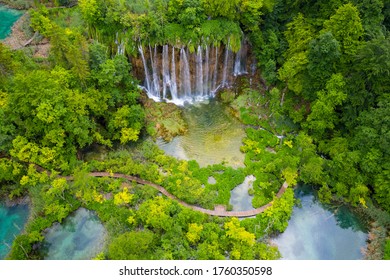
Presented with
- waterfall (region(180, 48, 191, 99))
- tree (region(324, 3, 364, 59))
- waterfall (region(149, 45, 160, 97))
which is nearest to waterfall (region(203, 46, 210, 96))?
waterfall (region(180, 48, 191, 99))

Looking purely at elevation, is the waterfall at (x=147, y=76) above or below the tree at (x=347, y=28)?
below

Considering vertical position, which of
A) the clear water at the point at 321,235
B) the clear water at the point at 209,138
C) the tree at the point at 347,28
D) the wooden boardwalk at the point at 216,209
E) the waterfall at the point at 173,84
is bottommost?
the clear water at the point at 321,235

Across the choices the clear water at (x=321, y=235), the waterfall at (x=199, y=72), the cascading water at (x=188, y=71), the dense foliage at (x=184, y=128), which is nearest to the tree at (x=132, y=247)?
the dense foliage at (x=184, y=128)

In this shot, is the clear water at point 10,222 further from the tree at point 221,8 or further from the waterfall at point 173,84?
the tree at point 221,8

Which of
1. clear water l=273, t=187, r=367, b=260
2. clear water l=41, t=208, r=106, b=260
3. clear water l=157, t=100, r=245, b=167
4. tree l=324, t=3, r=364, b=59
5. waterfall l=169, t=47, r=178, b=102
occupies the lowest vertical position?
clear water l=273, t=187, r=367, b=260

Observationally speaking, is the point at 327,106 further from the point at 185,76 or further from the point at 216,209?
the point at 185,76

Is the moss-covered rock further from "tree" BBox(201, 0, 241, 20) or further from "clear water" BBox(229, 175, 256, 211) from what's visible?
"tree" BBox(201, 0, 241, 20)

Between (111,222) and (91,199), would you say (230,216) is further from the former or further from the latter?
(91,199)

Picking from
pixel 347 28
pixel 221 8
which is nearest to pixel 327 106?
pixel 347 28

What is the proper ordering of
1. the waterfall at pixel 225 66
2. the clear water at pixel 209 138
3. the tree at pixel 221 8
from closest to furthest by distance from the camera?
the clear water at pixel 209 138
the tree at pixel 221 8
the waterfall at pixel 225 66
